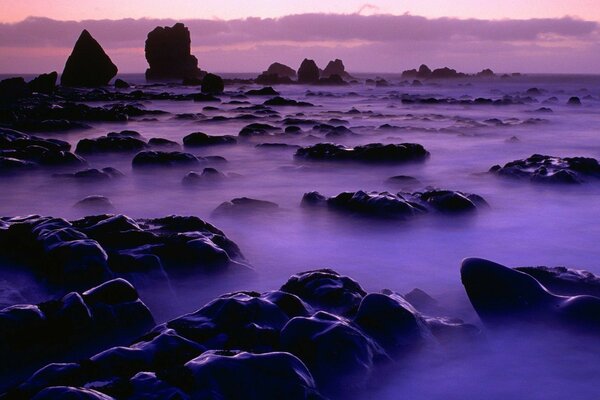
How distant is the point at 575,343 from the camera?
251 centimetres

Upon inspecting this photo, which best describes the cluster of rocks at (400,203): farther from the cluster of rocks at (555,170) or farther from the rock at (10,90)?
the rock at (10,90)

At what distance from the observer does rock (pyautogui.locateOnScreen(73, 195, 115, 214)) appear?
206 inches

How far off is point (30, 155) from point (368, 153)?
481cm

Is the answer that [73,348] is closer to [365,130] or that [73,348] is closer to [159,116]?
[365,130]

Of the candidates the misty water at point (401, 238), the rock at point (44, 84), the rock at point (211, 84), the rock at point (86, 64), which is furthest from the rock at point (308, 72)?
the misty water at point (401, 238)

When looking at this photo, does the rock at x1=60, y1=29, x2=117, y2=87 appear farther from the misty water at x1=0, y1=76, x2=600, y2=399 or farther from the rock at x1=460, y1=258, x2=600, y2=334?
the rock at x1=460, y1=258, x2=600, y2=334

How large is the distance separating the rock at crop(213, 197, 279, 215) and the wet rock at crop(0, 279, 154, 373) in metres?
2.54

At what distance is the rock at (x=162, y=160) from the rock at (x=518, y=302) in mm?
5571

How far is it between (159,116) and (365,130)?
7.54 m

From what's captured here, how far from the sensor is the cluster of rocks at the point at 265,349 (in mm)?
1891

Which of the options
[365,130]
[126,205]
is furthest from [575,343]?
[365,130]

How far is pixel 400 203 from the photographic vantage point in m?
4.84

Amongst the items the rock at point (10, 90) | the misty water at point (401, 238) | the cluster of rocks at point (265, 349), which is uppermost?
the rock at point (10, 90)

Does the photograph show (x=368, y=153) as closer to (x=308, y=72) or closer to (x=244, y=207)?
(x=244, y=207)
